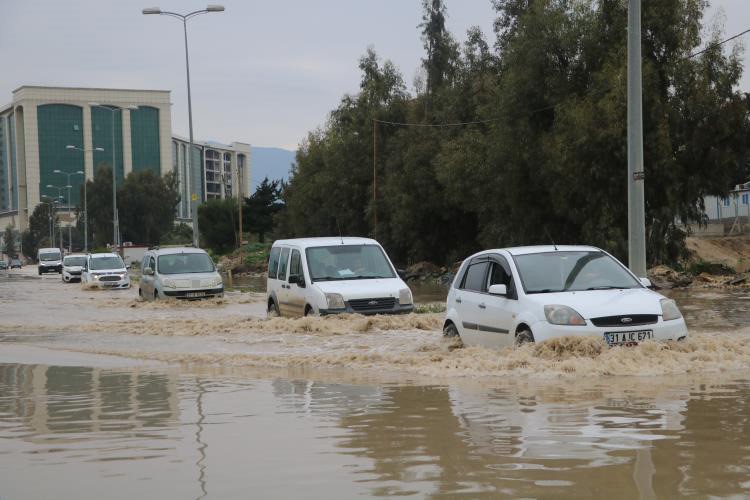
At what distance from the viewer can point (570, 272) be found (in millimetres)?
12148

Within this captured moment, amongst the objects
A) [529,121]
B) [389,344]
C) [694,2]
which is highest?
[694,2]

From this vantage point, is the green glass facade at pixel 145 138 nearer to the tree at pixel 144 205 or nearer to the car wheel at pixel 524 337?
the tree at pixel 144 205

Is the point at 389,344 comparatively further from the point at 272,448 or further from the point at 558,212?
the point at 558,212

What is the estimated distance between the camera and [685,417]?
7.66 metres

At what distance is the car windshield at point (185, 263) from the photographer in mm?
28250

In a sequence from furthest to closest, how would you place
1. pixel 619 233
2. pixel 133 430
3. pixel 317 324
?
pixel 619 233 → pixel 317 324 → pixel 133 430

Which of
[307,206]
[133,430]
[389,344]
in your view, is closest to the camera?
[133,430]

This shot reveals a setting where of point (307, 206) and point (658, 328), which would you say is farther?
point (307, 206)

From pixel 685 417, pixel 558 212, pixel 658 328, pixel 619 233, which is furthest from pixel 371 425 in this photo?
pixel 558 212

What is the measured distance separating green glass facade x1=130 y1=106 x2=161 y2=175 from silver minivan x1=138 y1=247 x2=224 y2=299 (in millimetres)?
145707

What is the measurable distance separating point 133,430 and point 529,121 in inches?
1405

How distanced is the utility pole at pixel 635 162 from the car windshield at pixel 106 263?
2957cm

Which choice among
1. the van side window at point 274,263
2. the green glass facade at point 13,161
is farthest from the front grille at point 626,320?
the green glass facade at point 13,161

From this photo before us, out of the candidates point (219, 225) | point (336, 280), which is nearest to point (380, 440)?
point (336, 280)
